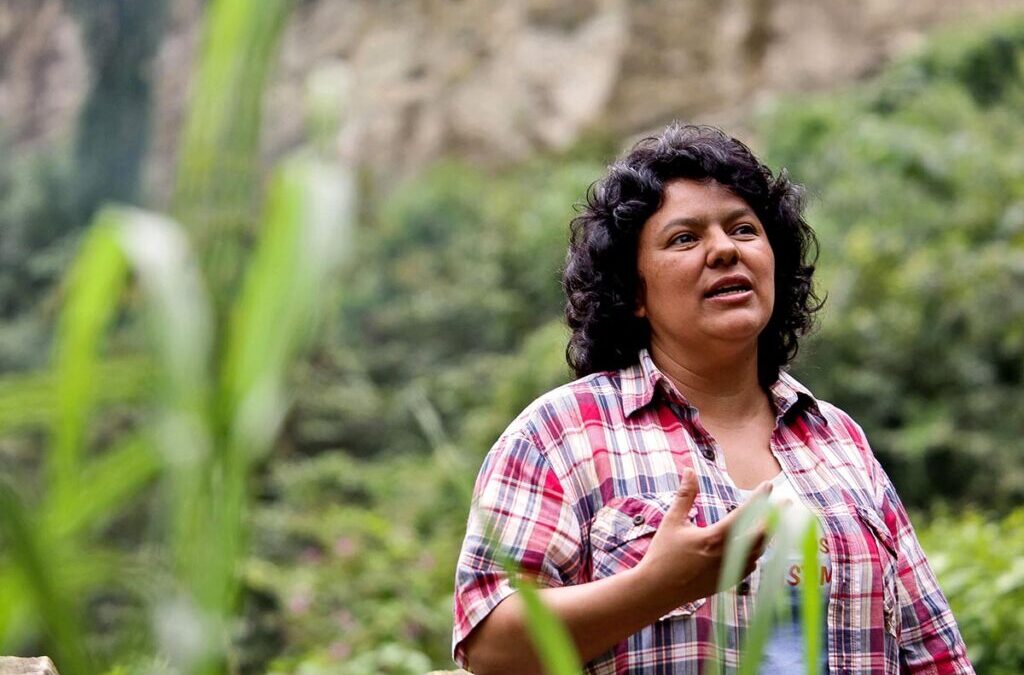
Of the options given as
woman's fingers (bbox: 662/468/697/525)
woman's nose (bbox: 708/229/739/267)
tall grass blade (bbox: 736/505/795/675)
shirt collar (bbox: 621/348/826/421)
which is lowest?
tall grass blade (bbox: 736/505/795/675)

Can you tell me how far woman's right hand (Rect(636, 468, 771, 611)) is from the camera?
123cm

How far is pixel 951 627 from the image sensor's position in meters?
1.80

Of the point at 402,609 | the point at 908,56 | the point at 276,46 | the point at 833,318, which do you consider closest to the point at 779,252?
the point at 276,46

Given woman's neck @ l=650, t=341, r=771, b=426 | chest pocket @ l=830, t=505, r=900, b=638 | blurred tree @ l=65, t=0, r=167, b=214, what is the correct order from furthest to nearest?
woman's neck @ l=650, t=341, r=771, b=426
chest pocket @ l=830, t=505, r=900, b=638
blurred tree @ l=65, t=0, r=167, b=214

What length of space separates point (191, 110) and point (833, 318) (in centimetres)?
810

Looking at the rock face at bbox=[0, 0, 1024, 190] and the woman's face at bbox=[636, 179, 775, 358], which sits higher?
the rock face at bbox=[0, 0, 1024, 190]

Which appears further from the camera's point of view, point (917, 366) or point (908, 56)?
point (908, 56)

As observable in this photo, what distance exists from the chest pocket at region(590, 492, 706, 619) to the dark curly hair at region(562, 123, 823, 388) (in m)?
0.31

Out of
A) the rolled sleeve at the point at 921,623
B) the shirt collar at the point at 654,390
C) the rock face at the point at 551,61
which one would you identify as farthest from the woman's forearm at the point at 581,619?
the rock face at the point at 551,61

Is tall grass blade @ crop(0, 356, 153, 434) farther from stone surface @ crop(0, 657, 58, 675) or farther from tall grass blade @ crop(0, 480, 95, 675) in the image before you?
stone surface @ crop(0, 657, 58, 675)

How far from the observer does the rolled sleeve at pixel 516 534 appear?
1488mm

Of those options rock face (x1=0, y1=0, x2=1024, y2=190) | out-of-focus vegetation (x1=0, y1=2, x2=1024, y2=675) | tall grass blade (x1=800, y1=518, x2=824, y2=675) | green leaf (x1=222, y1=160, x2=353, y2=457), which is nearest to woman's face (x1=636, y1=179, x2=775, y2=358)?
out-of-focus vegetation (x1=0, y1=2, x2=1024, y2=675)

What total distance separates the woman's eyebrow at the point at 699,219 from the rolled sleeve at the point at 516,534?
41 centimetres

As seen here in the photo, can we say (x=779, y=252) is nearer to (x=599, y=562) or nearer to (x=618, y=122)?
(x=599, y=562)
